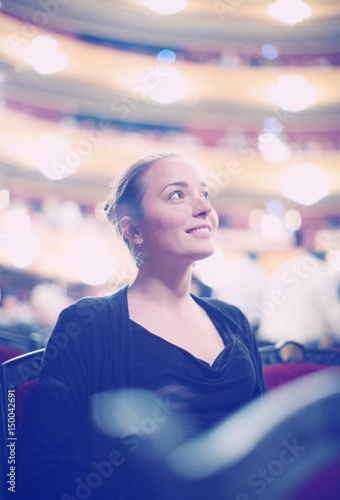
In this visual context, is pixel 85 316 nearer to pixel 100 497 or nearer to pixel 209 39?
pixel 100 497

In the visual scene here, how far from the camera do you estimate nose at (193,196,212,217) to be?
84cm

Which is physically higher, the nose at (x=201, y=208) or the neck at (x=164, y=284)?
the nose at (x=201, y=208)

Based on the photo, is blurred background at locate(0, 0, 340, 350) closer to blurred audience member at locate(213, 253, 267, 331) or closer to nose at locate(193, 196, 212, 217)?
blurred audience member at locate(213, 253, 267, 331)

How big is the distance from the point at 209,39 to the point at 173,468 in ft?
27.5

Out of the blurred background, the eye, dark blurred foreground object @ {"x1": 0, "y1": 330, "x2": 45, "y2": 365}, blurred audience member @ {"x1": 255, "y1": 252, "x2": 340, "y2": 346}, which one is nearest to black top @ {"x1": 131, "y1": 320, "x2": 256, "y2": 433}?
the eye

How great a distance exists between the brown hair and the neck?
0.09 meters

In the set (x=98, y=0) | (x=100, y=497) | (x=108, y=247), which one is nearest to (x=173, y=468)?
(x=100, y=497)

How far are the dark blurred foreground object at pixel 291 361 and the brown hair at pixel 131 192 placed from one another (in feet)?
1.63

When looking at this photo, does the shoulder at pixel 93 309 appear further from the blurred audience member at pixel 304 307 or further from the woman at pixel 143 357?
the blurred audience member at pixel 304 307

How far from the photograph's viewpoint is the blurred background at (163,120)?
23.7 ft

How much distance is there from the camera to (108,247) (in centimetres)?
724

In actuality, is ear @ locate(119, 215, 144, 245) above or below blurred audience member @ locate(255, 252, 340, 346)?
below

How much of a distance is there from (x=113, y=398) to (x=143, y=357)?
0.28ft

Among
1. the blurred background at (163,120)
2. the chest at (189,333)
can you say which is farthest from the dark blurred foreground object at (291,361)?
the blurred background at (163,120)
